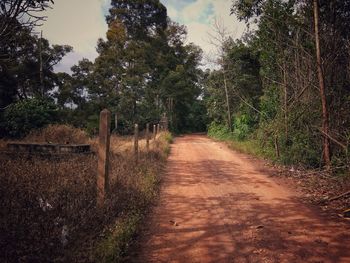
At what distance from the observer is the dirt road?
4613 mm

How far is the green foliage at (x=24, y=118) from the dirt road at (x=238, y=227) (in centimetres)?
1173

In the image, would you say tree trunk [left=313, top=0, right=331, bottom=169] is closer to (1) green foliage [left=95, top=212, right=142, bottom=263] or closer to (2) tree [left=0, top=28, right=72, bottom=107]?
(1) green foliage [left=95, top=212, right=142, bottom=263]

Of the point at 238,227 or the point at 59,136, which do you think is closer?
the point at 238,227

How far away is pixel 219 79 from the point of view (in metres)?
28.3

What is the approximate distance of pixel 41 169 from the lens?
272 inches

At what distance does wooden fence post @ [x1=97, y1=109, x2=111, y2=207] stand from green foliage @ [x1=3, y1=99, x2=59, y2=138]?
13.5 m

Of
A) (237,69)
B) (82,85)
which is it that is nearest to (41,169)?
(237,69)

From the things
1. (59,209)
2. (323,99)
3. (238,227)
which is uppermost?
(323,99)

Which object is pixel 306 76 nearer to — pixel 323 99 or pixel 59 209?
pixel 323 99

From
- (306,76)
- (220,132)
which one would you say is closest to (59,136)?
(306,76)

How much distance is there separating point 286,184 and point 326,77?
4391 millimetres

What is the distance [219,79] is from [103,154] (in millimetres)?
23740

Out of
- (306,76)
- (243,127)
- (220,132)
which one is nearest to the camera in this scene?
(306,76)

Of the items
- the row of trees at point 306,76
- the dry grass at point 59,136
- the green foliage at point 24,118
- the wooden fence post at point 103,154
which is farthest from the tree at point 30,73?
the wooden fence post at point 103,154
